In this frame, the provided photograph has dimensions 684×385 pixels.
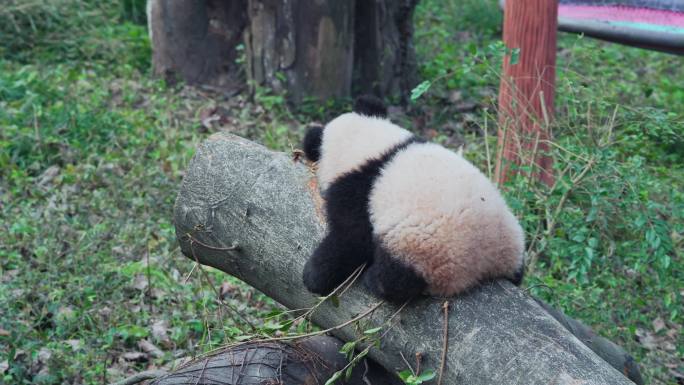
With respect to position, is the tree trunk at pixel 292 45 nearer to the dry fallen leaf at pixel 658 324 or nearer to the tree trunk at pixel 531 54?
the tree trunk at pixel 531 54

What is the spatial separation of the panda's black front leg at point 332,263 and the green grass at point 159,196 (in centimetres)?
44

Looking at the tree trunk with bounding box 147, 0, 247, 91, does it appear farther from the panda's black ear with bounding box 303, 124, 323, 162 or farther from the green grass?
the panda's black ear with bounding box 303, 124, 323, 162

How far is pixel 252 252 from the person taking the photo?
2.87m

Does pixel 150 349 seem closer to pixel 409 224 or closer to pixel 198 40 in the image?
pixel 409 224

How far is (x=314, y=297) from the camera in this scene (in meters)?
2.74

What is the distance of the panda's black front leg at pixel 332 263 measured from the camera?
101 inches

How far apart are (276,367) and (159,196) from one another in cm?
265

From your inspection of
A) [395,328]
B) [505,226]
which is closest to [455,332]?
[395,328]

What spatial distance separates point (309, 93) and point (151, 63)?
159 centimetres

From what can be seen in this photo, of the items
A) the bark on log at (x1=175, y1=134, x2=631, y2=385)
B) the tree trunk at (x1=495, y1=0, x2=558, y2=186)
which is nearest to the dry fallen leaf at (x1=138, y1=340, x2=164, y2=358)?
the bark on log at (x1=175, y1=134, x2=631, y2=385)

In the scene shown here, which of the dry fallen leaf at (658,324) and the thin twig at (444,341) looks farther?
the dry fallen leaf at (658,324)

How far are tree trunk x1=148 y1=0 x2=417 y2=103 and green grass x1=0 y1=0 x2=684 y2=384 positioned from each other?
0.72 ft

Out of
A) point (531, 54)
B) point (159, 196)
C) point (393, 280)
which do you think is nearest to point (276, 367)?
point (393, 280)

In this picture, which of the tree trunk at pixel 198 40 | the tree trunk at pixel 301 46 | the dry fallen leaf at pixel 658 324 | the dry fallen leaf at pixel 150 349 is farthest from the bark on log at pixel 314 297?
the tree trunk at pixel 198 40
